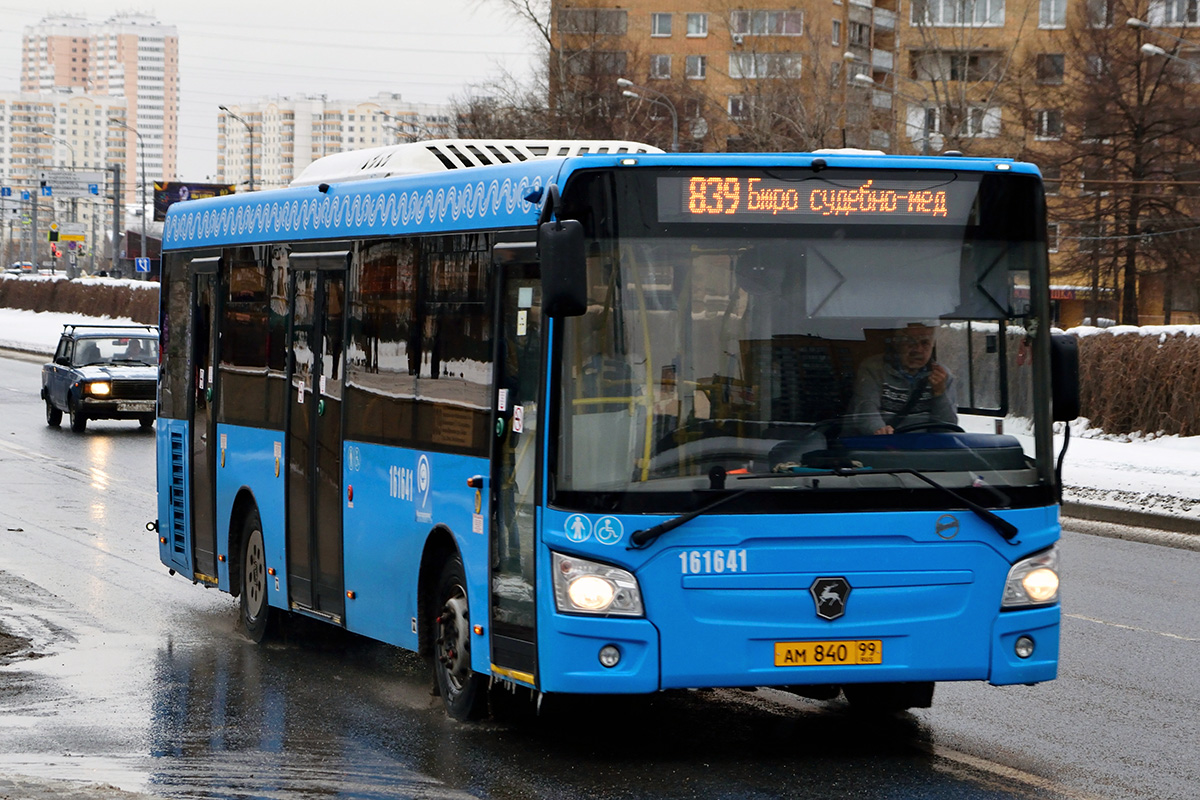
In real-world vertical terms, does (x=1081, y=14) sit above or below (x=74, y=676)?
above

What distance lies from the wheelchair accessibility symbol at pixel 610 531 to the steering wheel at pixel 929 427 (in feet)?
3.79

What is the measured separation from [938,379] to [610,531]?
4.78 ft

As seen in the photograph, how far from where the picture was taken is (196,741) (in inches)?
310

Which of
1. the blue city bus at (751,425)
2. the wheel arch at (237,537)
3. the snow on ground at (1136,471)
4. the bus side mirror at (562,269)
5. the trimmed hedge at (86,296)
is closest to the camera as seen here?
the bus side mirror at (562,269)

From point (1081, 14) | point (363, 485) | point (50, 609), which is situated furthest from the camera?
point (1081, 14)

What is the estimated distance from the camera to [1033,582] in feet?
23.6

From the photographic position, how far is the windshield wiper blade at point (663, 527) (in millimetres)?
6742

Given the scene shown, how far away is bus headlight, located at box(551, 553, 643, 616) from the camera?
682 centimetres

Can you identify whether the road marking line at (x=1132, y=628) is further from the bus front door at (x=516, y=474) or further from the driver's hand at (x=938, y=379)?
the bus front door at (x=516, y=474)

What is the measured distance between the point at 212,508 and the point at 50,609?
1.33m

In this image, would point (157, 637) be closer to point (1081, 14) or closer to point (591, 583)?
point (591, 583)

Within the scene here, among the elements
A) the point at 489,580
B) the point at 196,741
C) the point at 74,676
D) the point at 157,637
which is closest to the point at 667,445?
the point at 489,580

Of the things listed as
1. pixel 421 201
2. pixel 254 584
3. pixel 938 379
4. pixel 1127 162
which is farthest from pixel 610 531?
pixel 1127 162

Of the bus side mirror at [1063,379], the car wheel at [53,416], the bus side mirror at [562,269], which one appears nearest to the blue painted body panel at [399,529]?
the bus side mirror at [562,269]
